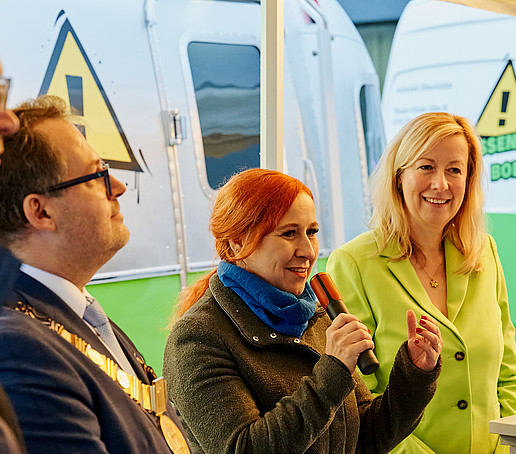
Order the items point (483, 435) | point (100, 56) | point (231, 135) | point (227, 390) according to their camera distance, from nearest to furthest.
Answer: point (227, 390) → point (483, 435) → point (100, 56) → point (231, 135)

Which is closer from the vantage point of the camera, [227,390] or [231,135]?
[227,390]

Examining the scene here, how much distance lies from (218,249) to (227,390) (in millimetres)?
444

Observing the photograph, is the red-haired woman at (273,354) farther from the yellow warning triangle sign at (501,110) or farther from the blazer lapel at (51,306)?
the yellow warning triangle sign at (501,110)

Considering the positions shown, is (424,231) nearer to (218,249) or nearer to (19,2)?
(218,249)

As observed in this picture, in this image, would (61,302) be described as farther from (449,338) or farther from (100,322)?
(449,338)

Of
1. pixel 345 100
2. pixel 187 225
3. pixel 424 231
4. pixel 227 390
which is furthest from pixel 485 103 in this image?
pixel 227 390

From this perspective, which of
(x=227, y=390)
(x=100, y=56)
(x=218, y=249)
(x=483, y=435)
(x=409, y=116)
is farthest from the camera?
(x=409, y=116)

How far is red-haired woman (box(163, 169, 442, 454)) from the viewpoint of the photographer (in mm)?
1549

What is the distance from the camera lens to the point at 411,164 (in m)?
2.45

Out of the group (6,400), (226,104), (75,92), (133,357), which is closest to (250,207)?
(133,357)

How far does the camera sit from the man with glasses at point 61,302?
3.42ft

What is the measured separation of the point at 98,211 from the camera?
1.22 metres

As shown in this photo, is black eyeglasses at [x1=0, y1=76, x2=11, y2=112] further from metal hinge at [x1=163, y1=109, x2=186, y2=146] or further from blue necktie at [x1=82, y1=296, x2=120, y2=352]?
metal hinge at [x1=163, y1=109, x2=186, y2=146]

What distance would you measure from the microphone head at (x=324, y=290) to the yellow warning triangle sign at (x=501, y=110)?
376 centimetres
